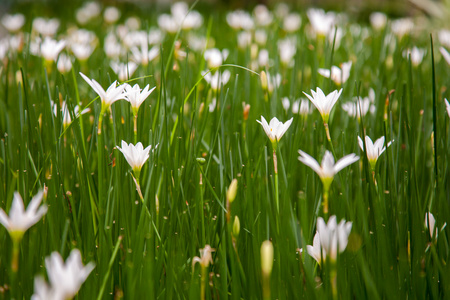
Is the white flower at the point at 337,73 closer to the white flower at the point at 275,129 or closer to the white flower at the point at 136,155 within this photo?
the white flower at the point at 275,129

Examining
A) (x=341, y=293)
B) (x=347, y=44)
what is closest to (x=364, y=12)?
(x=347, y=44)

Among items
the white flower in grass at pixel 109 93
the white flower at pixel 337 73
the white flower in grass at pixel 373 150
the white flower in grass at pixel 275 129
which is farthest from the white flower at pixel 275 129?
the white flower at pixel 337 73

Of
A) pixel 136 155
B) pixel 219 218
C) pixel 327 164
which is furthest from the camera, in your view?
pixel 219 218

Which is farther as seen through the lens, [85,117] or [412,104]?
[85,117]

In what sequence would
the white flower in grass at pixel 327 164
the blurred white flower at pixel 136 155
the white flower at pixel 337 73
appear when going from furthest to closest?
the white flower at pixel 337 73 → the blurred white flower at pixel 136 155 → the white flower in grass at pixel 327 164

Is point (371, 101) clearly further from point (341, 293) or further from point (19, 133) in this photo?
point (19, 133)

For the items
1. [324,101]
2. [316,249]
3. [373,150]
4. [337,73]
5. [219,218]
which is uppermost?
[337,73]

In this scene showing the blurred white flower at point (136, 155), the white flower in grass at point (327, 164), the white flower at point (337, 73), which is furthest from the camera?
the white flower at point (337, 73)

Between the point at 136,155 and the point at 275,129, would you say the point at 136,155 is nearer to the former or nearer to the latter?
the point at 136,155

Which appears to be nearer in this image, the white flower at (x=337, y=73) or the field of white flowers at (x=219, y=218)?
the field of white flowers at (x=219, y=218)

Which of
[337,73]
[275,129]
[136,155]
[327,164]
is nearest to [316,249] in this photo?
[327,164]

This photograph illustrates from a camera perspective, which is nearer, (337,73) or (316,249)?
(316,249)
